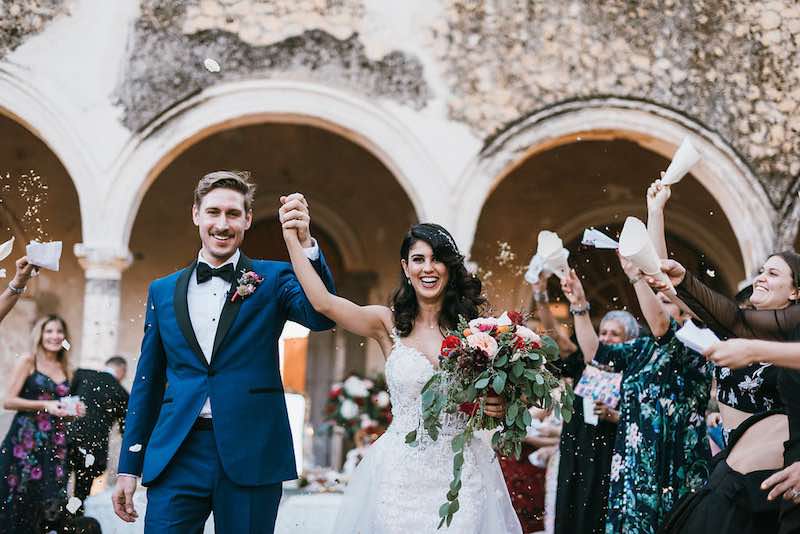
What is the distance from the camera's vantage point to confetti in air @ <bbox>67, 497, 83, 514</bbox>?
663cm

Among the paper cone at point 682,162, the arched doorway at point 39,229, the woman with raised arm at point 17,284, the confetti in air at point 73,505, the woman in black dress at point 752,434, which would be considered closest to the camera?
the woman in black dress at point 752,434

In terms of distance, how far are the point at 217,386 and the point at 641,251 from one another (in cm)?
173

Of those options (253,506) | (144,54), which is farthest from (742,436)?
(144,54)

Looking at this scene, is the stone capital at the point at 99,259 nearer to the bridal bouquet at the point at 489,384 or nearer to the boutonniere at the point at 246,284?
the boutonniere at the point at 246,284

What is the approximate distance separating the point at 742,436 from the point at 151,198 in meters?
9.18

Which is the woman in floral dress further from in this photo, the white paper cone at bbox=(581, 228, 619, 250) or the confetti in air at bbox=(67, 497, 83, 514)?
the confetti in air at bbox=(67, 497, 83, 514)

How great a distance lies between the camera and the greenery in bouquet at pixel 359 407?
30.8 ft

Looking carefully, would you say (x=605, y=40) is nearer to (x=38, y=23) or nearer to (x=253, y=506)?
(x=38, y=23)

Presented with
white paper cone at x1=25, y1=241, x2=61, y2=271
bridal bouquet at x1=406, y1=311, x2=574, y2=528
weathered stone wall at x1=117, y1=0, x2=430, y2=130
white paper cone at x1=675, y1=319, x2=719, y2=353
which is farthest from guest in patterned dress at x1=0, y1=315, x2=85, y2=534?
white paper cone at x1=675, y1=319, x2=719, y2=353

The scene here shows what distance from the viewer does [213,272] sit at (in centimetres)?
401

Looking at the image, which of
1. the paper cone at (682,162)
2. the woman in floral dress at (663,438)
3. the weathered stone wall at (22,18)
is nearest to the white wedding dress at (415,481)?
the woman in floral dress at (663,438)

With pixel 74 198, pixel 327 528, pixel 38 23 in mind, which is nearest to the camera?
pixel 327 528

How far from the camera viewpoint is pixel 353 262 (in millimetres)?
12164

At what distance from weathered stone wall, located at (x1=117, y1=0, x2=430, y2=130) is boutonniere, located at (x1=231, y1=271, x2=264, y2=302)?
18.5 feet
